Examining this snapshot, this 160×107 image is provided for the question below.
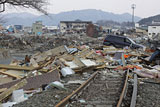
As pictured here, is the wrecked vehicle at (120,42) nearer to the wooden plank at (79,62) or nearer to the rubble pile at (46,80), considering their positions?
the rubble pile at (46,80)

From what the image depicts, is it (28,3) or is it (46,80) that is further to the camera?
(28,3)

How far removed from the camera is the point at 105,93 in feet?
20.8

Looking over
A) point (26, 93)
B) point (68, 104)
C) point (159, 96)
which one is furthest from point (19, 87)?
→ point (159, 96)

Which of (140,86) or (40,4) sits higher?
(40,4)

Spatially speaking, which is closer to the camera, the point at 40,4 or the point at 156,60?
the point at 156,60

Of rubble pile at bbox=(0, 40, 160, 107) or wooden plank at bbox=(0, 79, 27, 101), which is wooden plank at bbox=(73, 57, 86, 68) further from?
wooden plank at bbox=(0, 79, 27, 101)

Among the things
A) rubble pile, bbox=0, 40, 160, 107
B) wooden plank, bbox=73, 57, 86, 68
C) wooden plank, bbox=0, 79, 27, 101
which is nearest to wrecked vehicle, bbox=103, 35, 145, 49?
rubble pile, bbox=0, 40, 160, 107

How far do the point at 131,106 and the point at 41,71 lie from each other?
6.13 m

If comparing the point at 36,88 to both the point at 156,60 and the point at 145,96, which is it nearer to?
the point at 145,96

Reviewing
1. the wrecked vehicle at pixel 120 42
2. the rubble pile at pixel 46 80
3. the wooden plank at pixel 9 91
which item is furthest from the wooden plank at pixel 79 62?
the wrecked vehicle at pixel 120 42

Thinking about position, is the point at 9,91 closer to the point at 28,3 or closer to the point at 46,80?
the point at 46,80

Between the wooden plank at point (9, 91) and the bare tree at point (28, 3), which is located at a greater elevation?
the bare tree at point (28, 3)

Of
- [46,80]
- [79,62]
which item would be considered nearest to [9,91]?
[46,80]

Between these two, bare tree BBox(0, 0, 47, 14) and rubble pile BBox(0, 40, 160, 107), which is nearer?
rubble pile BBox(0, 40, 160, 107)
